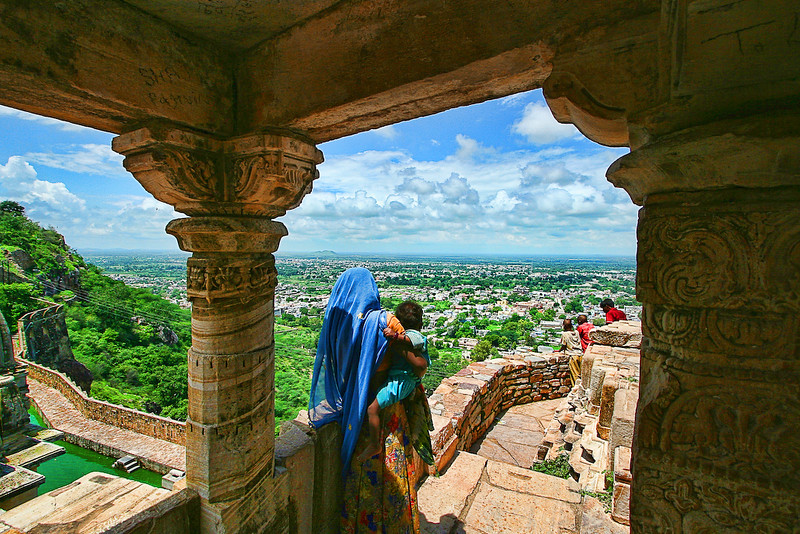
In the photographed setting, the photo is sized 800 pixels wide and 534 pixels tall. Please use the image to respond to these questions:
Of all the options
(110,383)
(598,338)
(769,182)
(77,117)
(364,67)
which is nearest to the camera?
(769,182)

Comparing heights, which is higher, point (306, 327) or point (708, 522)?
point (708, 522)

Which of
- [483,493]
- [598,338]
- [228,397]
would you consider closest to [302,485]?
[228,397]

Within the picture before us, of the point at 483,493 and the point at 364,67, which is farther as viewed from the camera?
the point at 483,493

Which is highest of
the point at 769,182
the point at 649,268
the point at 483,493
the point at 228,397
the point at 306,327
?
the point at 769,182

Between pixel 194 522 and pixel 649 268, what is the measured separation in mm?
2325

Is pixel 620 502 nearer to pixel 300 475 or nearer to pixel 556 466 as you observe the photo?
pixel 556 466

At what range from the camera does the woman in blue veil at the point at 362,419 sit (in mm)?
2084

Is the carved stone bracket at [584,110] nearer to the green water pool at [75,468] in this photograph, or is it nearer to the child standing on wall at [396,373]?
the child standing on wall at [396,373]

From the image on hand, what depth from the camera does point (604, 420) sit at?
12.5 ft

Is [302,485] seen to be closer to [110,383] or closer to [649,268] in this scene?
[649,268]

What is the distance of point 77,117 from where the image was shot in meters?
1.67

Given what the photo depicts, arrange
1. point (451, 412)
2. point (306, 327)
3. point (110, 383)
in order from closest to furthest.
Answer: point (451, 412)
point (110, 383)
point (306, 327)

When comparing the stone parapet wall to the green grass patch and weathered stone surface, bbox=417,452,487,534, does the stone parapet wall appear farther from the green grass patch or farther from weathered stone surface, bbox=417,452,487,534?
the green grass patch

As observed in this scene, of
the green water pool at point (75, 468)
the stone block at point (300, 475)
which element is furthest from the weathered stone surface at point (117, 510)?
the green water pool at point (75, 468)
